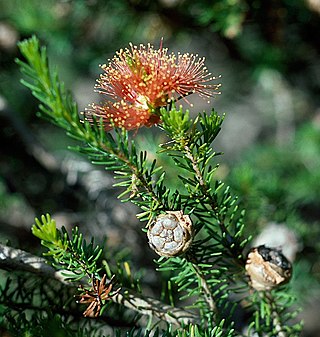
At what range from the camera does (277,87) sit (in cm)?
135

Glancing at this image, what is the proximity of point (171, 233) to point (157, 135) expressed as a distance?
715 millimetres

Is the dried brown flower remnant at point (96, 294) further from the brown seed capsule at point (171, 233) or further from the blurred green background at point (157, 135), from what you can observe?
the blurred green background at point (157, 135)

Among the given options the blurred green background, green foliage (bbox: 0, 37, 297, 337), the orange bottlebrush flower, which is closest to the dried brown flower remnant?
green foliage (bbox: 0, 37, 297, 337)

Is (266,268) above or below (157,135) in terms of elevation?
below

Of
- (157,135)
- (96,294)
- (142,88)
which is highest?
(157,135)

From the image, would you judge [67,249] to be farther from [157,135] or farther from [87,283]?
[157,135]

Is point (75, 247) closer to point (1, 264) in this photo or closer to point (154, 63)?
point (1, 264)

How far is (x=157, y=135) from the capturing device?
1.21 m

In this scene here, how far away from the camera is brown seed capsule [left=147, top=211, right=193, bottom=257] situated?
0.51 metres

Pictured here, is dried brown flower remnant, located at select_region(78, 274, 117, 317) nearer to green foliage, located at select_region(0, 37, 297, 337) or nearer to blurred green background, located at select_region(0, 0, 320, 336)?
green foliage, located at select_region(0, 37, 297, 337)

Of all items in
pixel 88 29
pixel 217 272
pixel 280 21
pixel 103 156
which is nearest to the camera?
pixel 103 156

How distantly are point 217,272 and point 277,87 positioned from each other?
858 mm

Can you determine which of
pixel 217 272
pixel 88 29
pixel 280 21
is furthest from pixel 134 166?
pixel 88 29

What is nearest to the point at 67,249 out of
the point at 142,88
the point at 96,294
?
the point at 96,294
